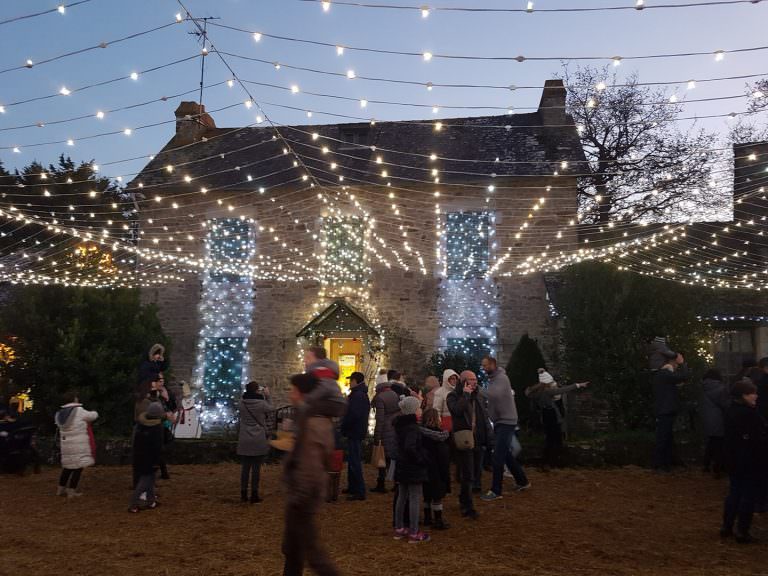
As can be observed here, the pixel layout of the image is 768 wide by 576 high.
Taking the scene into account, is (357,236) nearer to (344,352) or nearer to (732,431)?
(344,352)

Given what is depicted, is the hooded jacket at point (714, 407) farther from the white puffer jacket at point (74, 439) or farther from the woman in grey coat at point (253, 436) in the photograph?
the white puffer jacket at point (74, 439)

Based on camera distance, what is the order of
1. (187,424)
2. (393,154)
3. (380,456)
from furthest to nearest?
(393,154) → (187,424) → (380,456)

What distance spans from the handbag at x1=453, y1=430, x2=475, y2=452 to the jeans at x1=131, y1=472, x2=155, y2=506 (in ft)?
11.0

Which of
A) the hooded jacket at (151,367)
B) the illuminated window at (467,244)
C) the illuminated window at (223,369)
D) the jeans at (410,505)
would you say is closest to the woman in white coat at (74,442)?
the hooded jacket at (151,367)

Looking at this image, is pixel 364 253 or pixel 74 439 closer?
pixel 74 439

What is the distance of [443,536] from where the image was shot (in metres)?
5.58

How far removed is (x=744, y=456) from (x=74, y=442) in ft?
23.4

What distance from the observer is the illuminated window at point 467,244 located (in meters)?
14.5

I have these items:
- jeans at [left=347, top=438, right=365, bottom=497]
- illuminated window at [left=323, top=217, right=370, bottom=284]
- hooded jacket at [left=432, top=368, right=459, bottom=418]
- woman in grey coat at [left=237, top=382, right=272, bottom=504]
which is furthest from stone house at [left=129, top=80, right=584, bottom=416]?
woman in grey coat at [left=237, top=382, right=272, bottom=504]

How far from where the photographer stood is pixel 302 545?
→ 3586mm

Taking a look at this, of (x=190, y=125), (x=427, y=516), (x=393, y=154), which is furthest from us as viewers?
(x=190, y=125)

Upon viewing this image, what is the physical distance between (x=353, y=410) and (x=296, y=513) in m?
3.90

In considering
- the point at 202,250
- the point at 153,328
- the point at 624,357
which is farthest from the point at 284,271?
the point at 624,357

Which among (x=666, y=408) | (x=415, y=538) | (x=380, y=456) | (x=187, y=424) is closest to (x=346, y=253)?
(x=187, y=424)
